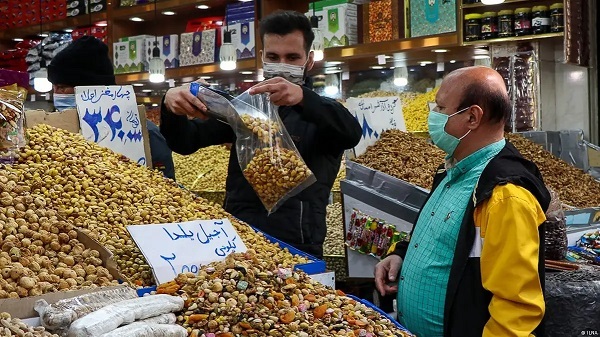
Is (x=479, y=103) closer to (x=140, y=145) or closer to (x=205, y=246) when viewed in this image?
(x=205, y=246)

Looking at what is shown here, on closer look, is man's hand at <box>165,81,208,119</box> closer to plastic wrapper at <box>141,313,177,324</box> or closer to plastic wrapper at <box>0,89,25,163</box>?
plastic wrapper at <box>0,89,25,163</box>

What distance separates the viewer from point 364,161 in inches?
141

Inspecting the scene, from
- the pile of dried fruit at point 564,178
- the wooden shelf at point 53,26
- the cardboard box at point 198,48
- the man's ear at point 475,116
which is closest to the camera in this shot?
the man's ear at point 475,116

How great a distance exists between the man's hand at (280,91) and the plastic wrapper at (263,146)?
47 millimetres

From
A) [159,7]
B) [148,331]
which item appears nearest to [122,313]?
[148,331]

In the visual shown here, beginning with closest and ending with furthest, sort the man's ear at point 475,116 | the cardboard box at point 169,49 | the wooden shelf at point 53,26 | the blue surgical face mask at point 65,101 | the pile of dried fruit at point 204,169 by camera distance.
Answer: the man's ear at point 475,116
the blue surgical face mask at point 65,101
the pile of dried fruit at point 204,169
the cardboard box at point 169,49
the wooden shelf at point 53,26

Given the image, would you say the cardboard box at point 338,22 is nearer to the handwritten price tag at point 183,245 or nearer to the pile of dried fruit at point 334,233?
the pile of dried fruit at point 334,233

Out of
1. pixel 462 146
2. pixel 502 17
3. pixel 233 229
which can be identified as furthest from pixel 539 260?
pixel 502 17

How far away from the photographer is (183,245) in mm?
1851

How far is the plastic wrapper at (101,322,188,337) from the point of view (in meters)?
1.33

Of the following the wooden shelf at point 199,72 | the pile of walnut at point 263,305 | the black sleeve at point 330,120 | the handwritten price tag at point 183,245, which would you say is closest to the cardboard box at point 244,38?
the wooden shelf at point 199,72

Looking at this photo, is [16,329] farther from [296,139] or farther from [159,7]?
[159,7]

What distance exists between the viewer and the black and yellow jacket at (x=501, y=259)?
185cm

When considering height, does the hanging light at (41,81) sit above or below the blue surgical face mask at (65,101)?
above
